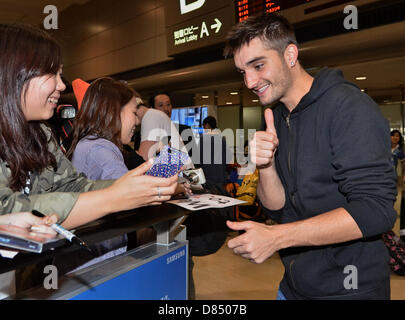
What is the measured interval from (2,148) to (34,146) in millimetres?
171

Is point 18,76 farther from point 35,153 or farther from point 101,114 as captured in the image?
point 101,114

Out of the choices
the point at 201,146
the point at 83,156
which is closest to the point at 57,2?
the point at 201,146

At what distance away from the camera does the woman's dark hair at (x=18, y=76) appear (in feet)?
3.52

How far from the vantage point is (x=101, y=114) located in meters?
1.87

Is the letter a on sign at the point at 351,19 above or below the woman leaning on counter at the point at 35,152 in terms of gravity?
above

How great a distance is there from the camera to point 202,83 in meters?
6.74

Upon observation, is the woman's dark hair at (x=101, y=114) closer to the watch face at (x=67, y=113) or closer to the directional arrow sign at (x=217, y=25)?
the watch face at (x=67, y=113)

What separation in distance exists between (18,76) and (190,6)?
5462 mm

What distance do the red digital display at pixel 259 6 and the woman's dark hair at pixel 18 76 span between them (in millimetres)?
3630

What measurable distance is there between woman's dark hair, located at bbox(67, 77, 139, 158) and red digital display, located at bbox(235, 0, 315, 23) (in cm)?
299

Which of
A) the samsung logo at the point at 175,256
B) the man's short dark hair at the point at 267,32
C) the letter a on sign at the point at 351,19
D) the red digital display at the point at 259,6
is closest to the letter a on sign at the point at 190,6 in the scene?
the red digital display at the point at 259,6

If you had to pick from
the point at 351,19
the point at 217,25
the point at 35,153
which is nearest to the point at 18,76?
the point at 35,153

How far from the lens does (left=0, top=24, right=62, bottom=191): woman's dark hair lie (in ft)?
3.52

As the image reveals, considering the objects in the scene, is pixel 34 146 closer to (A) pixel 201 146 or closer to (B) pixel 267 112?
(B) pixel 267 112
